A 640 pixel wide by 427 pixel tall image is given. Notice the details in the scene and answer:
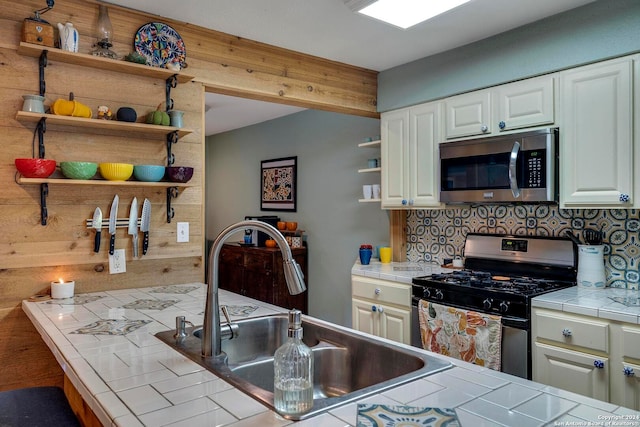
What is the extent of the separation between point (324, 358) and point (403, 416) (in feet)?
2.23

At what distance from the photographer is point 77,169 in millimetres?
2178

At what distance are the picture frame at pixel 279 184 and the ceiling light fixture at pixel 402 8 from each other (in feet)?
9.19

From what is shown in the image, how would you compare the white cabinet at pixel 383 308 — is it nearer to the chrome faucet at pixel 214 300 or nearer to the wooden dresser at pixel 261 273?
Result: the wooden dresser at pixel 261 273

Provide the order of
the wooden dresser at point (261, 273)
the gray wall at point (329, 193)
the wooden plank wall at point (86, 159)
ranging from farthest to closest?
the wooden dresser at point (261, 273) < the gray wall at point (329, 193) < the wooden plank wall at point (86, 159)

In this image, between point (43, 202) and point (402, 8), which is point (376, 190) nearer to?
point (402, 8)

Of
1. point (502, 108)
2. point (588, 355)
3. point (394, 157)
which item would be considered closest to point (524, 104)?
point (502, 108)

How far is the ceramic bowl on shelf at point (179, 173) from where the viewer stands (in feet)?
8.07

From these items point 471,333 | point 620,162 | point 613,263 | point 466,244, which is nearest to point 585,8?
point 620,162

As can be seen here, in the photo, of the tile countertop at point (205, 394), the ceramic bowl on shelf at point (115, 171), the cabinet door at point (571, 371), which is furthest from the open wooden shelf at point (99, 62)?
the cabinet door at point (571, 371)

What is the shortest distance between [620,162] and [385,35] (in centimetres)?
149

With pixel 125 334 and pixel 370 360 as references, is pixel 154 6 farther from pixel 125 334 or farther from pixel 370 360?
pixel 370 360

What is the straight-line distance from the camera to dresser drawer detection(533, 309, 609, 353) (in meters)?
2.11

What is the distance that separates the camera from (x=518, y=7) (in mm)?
2447

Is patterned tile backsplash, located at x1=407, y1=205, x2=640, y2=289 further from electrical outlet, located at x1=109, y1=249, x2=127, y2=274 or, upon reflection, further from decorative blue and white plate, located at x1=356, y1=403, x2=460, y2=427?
electrical outlet, located at x1=109, y1=249, x2=127, y2=274
